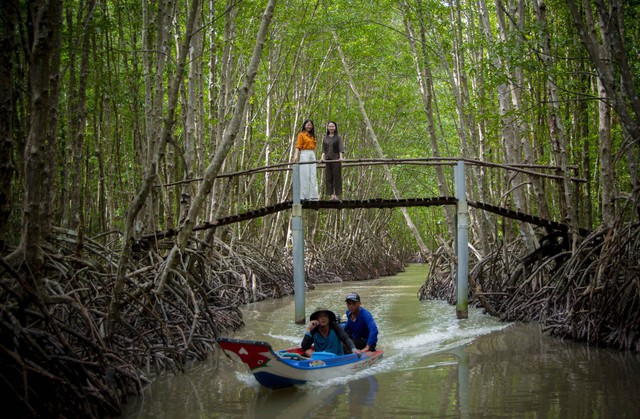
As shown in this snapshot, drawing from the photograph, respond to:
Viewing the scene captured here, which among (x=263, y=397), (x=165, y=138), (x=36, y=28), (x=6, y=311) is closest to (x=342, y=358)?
(x=263, y=397)

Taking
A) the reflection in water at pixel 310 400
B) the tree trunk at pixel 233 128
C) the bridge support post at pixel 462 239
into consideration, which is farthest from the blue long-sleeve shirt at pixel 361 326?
the bridge support post at pixel 462 239

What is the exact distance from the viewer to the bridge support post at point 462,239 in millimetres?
10484

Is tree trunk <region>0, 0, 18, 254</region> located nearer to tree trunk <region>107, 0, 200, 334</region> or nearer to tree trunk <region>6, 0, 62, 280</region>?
tree trunk <region>6, 0, 62, 280</region>

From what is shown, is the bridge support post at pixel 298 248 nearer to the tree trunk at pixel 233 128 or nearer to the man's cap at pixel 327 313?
the man's cap at pixel 327 313

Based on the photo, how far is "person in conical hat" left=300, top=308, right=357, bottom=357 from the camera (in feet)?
23.4

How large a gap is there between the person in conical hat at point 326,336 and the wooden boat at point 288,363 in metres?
0.19

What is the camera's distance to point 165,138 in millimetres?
5734

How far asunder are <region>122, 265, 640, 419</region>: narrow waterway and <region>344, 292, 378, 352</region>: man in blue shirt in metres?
0.36

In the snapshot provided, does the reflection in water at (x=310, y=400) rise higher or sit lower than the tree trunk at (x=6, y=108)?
lower

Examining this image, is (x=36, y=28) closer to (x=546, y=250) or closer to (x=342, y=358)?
(x=342, y=358)

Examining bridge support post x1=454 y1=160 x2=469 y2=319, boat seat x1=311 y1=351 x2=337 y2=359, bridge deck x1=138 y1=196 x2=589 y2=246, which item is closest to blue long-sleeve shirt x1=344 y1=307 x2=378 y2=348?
boat seat x1=311 y1=351 x2=337 y2=359

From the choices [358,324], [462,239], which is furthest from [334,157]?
[358,324]

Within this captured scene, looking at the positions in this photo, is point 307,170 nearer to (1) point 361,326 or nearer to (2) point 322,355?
(1) point 361,326

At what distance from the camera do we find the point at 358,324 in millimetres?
7812
